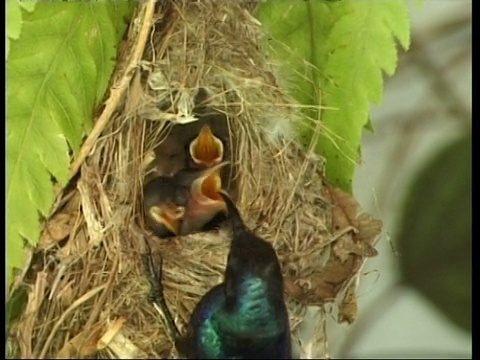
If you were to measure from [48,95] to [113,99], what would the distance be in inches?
2.6

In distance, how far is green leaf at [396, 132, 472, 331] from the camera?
0.91 m

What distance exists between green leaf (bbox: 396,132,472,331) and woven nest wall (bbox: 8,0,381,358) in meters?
0.15

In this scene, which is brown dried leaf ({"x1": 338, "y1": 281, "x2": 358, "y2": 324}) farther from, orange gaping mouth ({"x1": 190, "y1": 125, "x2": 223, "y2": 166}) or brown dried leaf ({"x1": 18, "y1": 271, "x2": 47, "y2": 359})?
brown dried leaf ({"x1": 18, "y1": 271, "x2": 47, "y2": 359})

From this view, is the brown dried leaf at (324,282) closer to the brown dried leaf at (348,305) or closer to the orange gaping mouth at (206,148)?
the brown dried leaf at (348,305)

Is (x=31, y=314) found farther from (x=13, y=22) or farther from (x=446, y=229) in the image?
(x=446, y=229)

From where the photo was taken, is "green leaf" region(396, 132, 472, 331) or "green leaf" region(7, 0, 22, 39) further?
"green leaf" region(396, 132, 472, 331)

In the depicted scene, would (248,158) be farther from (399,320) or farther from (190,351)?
(399,320)

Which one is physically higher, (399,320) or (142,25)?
(142,25)

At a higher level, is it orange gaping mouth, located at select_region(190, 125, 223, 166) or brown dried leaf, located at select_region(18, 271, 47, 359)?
orange gaping mouth, located at select_region(190, 125, 223, 166)

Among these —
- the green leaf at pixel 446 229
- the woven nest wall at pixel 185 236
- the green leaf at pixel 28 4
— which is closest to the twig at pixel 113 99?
the woven nest wall at pixel 185 236

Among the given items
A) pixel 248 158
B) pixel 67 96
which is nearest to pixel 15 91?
pixel 67 96

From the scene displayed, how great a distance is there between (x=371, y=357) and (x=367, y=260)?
0.21 m

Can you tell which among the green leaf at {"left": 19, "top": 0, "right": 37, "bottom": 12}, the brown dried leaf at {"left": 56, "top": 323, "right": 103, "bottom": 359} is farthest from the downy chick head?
the green leaf at {"left": 19, "top": 0, "right": 37, "bottom": 12}

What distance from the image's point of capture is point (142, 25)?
0.78 meters
